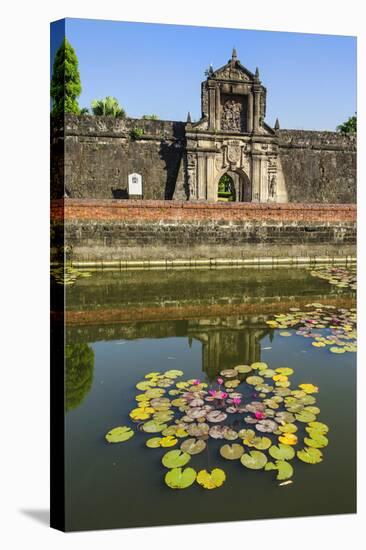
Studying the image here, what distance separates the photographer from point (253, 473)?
11.2 ft

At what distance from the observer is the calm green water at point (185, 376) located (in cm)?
320

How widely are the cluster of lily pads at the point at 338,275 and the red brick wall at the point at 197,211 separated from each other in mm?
1486

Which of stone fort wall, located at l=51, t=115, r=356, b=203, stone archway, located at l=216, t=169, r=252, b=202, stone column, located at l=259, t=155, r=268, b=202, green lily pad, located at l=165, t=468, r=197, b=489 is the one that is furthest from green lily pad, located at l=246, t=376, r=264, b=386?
stone column, located at l=259, t=155, r=268, b=202

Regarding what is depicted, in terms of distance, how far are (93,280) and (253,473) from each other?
6889mm

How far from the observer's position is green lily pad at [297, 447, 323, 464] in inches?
141

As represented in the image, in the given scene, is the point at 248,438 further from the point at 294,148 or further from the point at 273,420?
the point at 294,148

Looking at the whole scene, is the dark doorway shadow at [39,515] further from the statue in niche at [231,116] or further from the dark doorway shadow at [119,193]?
the statue in niche at [231,116]

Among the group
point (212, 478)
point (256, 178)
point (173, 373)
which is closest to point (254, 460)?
point (212, 478)

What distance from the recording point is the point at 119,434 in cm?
379

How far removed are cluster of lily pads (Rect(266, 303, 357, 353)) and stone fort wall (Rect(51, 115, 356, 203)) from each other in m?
11.8

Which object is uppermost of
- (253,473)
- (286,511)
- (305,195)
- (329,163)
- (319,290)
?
(329,163)

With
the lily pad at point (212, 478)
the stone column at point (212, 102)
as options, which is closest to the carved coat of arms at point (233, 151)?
the stone column at point (212, 102)

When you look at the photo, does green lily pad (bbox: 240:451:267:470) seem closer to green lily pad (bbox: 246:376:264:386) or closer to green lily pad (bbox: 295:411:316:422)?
green lily pad (bbox: 295:411:316:422)

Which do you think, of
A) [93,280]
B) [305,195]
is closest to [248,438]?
[93,280]
